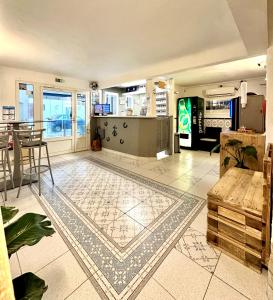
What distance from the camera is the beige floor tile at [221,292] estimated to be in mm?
1173

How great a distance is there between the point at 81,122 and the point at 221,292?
5.89 metres

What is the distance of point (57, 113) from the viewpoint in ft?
18.3

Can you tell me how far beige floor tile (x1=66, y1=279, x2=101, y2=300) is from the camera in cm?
118

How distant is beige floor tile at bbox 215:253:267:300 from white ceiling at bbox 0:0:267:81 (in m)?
2.21

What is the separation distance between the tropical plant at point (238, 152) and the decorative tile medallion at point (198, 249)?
1.38 m

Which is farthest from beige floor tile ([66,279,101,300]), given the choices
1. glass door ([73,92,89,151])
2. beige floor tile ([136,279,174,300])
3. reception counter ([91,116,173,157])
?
glass door ([73,92,89,151])

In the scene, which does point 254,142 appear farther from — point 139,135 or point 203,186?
point 139,135

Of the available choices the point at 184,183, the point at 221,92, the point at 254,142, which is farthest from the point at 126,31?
the point at 221,92

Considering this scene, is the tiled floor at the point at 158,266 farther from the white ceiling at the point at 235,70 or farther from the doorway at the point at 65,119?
the white ceiling at the point at 235,70

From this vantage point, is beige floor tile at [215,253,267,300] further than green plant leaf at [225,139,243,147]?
No

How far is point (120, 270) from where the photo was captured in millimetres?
1396

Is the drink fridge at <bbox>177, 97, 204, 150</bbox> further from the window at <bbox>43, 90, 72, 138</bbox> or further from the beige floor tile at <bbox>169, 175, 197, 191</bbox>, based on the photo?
the window at <bbox>43, 90, 72, 138</bbox>

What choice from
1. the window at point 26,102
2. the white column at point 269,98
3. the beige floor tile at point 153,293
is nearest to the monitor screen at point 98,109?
the window at point 26,102

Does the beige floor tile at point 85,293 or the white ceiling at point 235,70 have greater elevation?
the white ceiling at point 235,70
